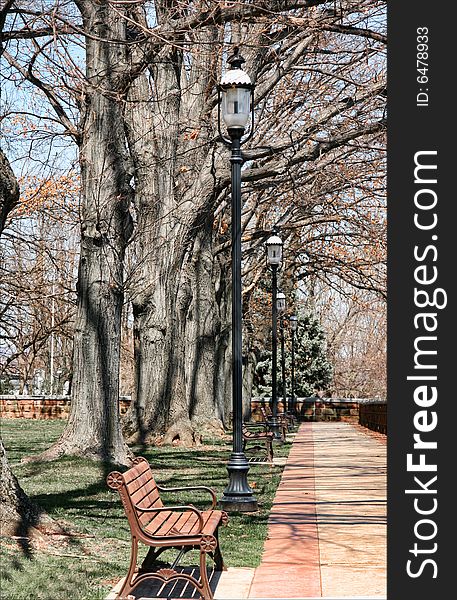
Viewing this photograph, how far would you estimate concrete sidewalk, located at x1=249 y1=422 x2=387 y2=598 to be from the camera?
8328 millimetres

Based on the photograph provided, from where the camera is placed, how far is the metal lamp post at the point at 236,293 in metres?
12.5

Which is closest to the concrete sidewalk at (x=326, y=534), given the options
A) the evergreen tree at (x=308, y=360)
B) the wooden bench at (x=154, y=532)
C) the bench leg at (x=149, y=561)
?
the wooden bench at (x=154, y=532)

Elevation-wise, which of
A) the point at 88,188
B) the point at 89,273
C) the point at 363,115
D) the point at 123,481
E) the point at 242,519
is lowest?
the point at 242,519

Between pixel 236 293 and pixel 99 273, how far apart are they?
16.1 ft

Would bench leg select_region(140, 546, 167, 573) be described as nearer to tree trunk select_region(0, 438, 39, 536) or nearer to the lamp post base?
→ tree trunk select_region(0, 438, 39, 536)

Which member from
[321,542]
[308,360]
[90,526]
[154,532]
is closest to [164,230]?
[90,526]

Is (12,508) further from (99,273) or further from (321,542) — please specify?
(99,273)

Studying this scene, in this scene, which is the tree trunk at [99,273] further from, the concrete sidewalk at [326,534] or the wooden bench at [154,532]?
the wooden bench at [154,532]

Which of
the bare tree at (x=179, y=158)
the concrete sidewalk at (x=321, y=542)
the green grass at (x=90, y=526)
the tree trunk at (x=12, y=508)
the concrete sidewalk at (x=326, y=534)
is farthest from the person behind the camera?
the bare tree at (x=179, y=158)

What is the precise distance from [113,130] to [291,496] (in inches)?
272

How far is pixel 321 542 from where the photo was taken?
1045cm

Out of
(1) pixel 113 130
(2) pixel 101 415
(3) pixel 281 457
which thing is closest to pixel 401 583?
(2) pixel 101 415

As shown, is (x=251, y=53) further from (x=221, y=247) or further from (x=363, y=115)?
(x=221, y=247)

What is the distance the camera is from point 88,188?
17.2m
